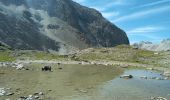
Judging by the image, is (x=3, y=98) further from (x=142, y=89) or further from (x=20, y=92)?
(x=142, y=89)

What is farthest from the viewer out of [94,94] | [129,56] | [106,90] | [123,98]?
[129,56]

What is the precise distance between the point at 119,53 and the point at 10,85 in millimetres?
95871

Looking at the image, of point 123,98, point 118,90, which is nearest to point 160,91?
point 118,90

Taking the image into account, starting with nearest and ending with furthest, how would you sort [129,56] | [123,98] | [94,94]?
[123,98] → [94,94] → [129,56]

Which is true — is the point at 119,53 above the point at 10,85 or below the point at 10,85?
above

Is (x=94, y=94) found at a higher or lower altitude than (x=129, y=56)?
lower

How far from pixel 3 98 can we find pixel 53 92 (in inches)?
232

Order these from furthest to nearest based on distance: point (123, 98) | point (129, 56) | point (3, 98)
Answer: point (129, 56)
point (123, 98)
point (3, 98)

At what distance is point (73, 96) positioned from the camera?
30.8m

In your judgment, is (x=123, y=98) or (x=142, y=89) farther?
(x=142, y=89)

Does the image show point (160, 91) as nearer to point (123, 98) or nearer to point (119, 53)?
point (123, 98)

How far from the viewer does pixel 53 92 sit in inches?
1289

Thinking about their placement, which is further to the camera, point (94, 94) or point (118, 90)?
point (118, 90)

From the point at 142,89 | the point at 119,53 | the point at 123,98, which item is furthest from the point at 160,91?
the point at 119,53
